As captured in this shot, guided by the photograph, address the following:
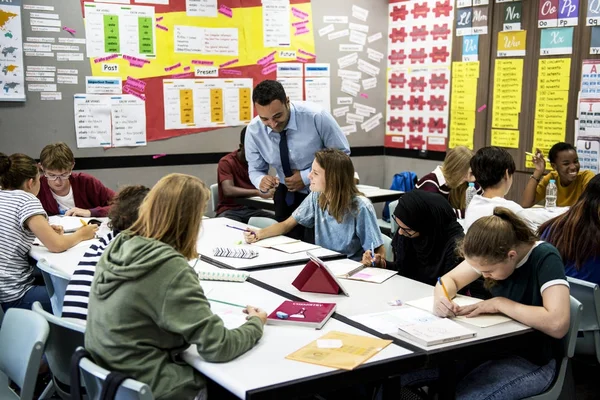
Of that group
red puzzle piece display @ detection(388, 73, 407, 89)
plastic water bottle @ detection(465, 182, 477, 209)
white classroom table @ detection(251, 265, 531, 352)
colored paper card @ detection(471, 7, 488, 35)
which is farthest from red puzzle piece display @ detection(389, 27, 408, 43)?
white classroom table @ detection(251, 265, 531, 352)

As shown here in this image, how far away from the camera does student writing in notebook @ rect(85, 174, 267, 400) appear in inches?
75.8

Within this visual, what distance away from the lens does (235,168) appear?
5.53 metres

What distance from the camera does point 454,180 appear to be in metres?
4.57

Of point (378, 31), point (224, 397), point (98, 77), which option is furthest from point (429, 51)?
point (224, 397)

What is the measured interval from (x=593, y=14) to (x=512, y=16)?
724mm

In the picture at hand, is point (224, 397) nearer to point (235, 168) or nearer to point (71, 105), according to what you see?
point (235, 168)

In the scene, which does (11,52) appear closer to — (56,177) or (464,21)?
(56,177)

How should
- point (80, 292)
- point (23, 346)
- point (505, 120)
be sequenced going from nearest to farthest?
point (23, 346)
point (80, 292)
point (505, 120)

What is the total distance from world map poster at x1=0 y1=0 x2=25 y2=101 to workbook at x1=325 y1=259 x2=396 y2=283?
3.20 meters

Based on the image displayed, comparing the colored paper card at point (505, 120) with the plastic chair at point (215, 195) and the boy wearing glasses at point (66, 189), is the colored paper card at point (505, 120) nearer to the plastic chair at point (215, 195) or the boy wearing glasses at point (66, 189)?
the plastic chair at point (215, 195)

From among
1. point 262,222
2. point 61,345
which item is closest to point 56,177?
point 262,222

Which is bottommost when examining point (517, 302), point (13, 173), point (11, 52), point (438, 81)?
point (517, 302)

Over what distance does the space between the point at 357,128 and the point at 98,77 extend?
8.75ft

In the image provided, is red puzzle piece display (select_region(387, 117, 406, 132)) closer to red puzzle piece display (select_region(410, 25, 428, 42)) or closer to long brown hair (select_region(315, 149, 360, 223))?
red puzzle piece display (select_region(410, 25, 428, 42))
